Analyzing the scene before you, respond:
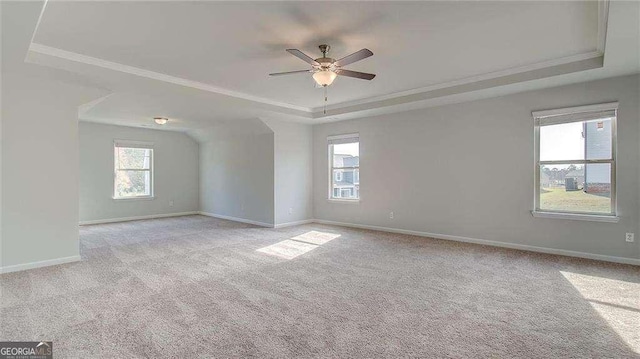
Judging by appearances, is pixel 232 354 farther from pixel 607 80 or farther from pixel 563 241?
pixel 607 80

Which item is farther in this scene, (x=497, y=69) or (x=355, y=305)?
(x=497, y=69)

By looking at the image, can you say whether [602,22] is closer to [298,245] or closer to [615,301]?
[615,301]

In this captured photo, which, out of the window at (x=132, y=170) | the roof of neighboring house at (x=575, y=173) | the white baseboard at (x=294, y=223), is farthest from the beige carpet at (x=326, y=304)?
the window at (x=132, y=170)

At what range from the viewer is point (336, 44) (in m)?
3.35

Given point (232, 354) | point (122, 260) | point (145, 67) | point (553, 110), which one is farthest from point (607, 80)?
point (122, 260)

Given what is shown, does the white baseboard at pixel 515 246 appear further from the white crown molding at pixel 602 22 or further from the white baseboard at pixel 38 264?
the white baseboard at pixel 38 264

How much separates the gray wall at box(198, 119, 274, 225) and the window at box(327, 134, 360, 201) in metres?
1.44

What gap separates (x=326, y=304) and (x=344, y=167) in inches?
181

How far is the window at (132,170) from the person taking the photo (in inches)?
309

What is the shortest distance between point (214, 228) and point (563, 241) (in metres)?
6.26

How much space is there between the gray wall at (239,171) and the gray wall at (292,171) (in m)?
0.16

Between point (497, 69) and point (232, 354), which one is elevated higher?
point (497, 69)

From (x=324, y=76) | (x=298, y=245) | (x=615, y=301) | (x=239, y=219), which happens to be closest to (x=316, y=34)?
(x=324, y=76)

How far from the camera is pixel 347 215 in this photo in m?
7.01
